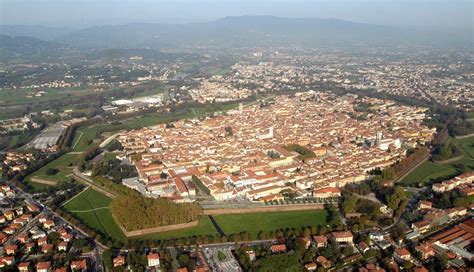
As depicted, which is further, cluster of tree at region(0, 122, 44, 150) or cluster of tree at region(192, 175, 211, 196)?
cluster of tree at region(0, 122, 44, 150)

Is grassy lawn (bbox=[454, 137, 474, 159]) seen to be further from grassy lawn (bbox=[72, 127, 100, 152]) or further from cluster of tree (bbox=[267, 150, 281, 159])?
grassy lawn (bbox=[72, 127, 100, 152])

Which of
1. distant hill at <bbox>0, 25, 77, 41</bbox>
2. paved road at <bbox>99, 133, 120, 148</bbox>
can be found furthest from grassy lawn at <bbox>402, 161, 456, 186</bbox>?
distant hill at <bbox>0, 25, 77, 41</bbox>

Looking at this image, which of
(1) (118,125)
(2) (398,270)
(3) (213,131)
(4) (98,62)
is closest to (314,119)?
(3) (213,131)

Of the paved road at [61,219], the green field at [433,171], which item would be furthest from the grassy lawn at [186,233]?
the green field at [433,171]

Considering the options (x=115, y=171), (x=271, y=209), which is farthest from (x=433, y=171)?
(x=115, y=171)

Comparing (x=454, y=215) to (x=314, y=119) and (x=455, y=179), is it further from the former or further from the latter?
(x=314, y=119)

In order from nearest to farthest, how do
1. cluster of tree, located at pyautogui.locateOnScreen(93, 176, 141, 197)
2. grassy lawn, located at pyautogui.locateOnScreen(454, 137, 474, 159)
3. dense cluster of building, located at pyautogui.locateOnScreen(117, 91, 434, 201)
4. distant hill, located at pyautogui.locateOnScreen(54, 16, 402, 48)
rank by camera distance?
cluster of tree, located at pyautogui.locateOnScreen(93, 176, 141, 197)
dense cluster of building, located at pyautogui.locateOnScreen(117, 91, 434, 201)
grassy lawn, located at pyautogui.locateOnScreen(454, 137, 474, 159)
distant hill, located at pyautogui.locateOnScreen(54, 16, 402, 48)

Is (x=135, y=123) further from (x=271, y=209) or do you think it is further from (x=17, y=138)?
(x=271, y=209)
